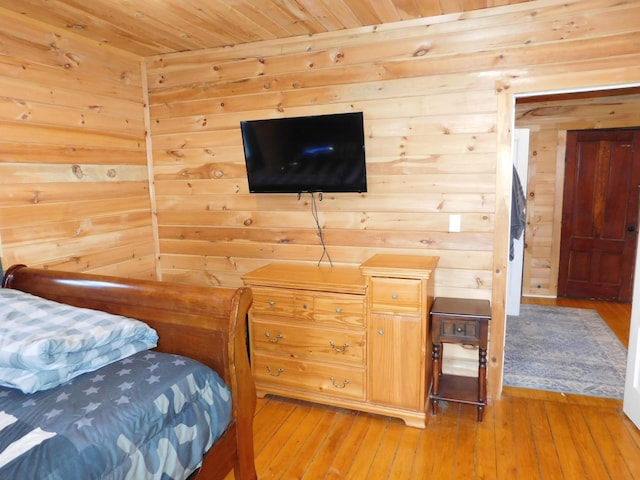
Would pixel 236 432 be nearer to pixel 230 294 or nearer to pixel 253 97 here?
pixel 230 294

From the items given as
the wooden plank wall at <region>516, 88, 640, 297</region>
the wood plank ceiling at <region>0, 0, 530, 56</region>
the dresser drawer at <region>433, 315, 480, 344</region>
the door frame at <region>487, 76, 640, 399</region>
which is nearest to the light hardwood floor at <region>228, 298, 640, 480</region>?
the door frame at <region>487, 76, 640, 399</region>

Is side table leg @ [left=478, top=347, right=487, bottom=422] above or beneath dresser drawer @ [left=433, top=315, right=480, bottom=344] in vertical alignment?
beneath

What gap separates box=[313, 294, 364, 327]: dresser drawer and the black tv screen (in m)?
0.73

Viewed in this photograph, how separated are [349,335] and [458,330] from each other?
65cm

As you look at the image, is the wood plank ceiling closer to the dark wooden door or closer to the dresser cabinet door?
the dresser cabinet door

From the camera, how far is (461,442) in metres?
2.44

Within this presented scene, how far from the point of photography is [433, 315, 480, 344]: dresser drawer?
2.55 meters

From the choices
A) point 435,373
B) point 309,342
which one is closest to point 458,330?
point 435,373

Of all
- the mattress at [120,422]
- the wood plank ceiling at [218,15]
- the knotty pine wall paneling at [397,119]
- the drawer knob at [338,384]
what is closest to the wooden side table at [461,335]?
the knotty pine wall paneling at [397,119]

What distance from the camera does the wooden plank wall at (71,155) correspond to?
2.58 metres

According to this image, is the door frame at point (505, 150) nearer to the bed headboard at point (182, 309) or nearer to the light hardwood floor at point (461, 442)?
the light hardwood floor at point (461, 442)

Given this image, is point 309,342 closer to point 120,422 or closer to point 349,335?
point 349,335

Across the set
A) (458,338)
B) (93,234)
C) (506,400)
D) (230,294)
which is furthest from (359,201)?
(93,234)

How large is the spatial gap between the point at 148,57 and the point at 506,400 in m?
3.65
